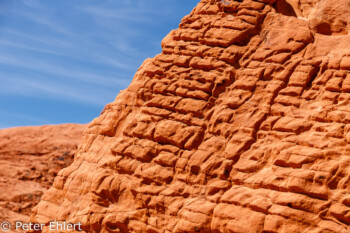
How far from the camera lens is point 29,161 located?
101 feet

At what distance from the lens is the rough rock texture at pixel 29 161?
2627cm

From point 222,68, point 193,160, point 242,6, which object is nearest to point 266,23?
point 242,6

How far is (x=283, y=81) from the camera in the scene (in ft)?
43.3

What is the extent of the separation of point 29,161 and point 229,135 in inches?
826

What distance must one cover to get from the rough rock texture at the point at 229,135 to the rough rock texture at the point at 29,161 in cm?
1167

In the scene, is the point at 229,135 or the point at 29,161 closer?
the point at 229,135

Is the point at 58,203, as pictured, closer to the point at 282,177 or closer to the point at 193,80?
the point at 193,80
